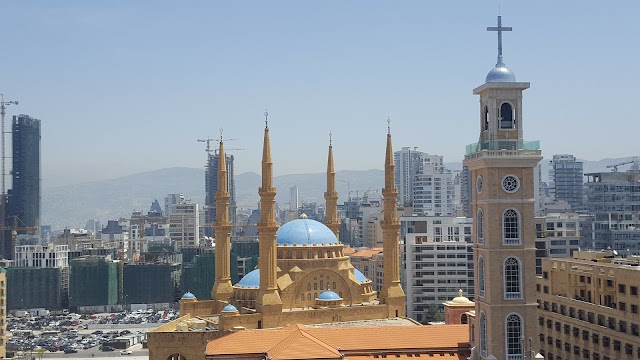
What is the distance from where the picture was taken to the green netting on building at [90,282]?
161 meters

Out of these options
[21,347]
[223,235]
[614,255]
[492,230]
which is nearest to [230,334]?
[223,235]

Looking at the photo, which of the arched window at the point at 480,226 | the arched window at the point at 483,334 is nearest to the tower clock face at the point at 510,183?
the arched window at the point at 480,226

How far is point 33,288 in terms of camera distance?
162 metres

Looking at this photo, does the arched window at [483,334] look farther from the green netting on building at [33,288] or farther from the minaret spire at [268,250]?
the green netting on building at [33,288]

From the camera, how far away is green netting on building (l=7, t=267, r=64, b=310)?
160 metres

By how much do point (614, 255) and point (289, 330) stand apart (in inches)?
950

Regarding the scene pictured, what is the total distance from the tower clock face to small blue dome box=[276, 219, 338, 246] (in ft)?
71.7

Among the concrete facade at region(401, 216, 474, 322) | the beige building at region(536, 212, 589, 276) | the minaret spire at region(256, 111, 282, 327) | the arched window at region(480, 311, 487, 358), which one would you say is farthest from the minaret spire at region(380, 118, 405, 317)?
the concrete facade at region(401, 216, 474, 322)

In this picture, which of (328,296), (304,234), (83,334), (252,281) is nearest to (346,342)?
(328,296)

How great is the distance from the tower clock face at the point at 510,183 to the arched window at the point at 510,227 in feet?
3.18

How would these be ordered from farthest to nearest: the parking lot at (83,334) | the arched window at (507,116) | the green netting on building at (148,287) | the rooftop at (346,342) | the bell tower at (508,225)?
the green netting on building at (148,287)
the parking lot at (83,334)
the rooftop at (346,342)
the arched window at (507,116)
the bell tower at (508,225)

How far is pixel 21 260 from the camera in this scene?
171 meters

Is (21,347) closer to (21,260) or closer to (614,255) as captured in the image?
(21,260)

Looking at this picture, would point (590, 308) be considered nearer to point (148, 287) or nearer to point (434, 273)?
point (434, 273)
